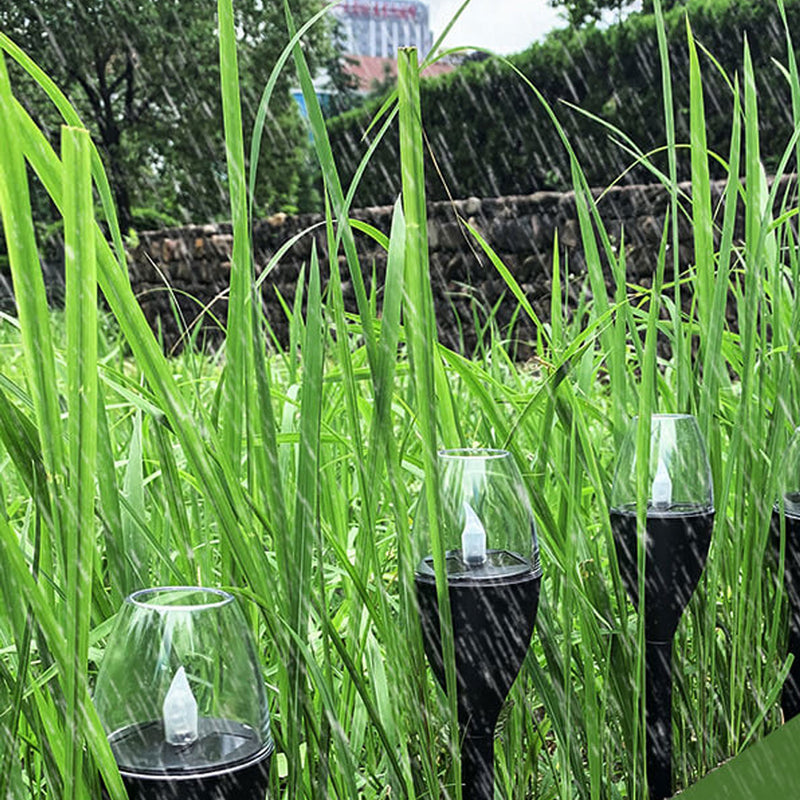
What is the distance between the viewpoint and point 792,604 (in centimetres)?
85

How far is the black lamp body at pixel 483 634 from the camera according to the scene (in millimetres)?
569

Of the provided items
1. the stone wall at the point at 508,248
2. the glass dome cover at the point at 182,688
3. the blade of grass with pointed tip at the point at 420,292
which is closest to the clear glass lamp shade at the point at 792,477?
the blade of grass with pointed tip at the point at 420,292

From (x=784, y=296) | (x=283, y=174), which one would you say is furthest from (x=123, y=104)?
(x=784, y=296)

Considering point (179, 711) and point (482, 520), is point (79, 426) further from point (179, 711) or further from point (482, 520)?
point (482, 520)

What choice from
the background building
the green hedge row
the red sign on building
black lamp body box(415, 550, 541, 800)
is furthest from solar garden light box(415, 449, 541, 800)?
the background building

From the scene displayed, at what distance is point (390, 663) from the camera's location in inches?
23.1

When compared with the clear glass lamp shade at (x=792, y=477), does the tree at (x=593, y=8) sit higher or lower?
higher

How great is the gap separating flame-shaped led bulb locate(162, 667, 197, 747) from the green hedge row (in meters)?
8.88

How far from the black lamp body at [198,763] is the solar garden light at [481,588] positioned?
0.16 metres

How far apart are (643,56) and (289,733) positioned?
11.0 m

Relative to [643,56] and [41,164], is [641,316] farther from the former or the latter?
[643,56]

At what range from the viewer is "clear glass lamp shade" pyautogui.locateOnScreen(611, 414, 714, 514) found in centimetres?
73

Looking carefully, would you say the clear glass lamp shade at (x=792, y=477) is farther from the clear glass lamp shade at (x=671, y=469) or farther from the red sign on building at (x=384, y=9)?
the red sign on building at (x=384, y=9)

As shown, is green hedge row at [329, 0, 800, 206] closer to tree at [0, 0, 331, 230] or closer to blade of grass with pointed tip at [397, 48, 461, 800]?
tree at [0, 0, 331, 230]
